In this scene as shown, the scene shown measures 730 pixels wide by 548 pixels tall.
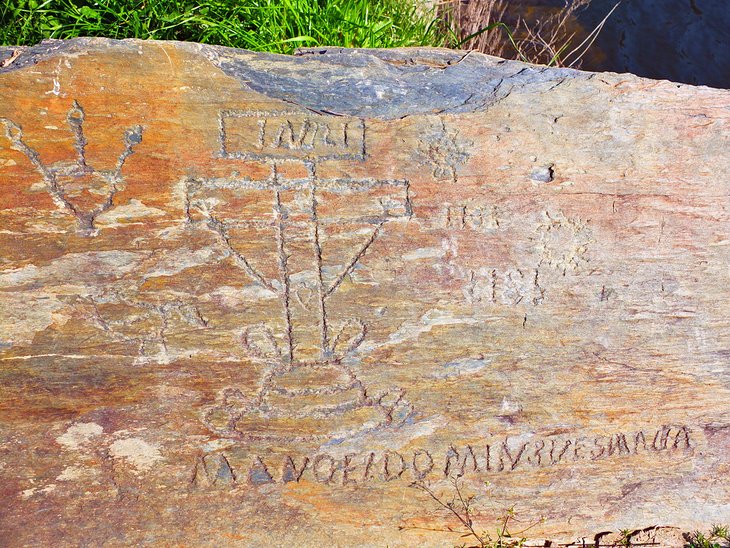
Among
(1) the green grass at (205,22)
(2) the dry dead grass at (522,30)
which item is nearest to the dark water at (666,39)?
(2) the dry dead grass at (522,30)

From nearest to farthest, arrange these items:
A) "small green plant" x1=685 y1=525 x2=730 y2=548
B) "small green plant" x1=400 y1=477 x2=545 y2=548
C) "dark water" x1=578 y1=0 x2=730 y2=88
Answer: "small green plant" x1=400 y1=477 x2=545 y2=548, "small green plant" x1=685 y1=525 x2=730 y2=548, "dark water" x1=578 y1=0 x2=730 y2=88

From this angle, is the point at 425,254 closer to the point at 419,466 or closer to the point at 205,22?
the point at 419,466

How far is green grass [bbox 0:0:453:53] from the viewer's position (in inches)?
140

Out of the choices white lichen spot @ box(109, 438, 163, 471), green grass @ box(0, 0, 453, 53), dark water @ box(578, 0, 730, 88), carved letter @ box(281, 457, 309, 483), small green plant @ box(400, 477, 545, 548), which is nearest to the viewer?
white lichen spot @ box(109, 438, 163, 471)

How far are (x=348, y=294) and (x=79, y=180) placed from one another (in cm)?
98

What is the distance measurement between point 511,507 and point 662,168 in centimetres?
136

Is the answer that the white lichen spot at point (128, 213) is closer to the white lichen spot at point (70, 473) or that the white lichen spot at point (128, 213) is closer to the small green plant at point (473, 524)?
the white lichen spot at point (70, 473)

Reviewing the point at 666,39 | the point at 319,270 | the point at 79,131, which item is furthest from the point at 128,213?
the point at 666,39

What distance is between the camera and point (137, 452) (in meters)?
2.77

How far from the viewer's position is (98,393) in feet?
8.94

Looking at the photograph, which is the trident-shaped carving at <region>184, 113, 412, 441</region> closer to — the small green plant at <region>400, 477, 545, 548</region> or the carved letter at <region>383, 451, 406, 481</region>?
the carved letter at <region>383, 451, 406, 481</region>

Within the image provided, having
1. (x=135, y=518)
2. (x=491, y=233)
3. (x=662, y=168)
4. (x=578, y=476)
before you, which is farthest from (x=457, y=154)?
Answer: (x=135, y=518)

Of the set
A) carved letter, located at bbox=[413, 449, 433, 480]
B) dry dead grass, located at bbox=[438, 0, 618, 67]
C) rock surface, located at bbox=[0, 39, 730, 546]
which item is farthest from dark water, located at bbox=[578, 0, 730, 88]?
carved letter, located at bbox=[413, 449, 433, 480]

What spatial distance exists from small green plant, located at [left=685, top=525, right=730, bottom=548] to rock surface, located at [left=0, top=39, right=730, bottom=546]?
0.63 feet
